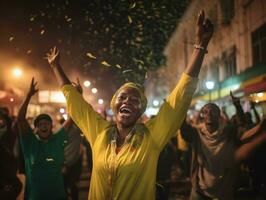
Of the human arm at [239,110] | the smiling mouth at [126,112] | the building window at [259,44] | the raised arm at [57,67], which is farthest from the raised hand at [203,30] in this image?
the building window at [259,44]

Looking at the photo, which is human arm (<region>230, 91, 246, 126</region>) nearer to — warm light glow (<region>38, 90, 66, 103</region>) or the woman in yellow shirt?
the woman in yellow shirt

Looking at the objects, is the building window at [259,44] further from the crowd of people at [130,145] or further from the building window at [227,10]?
the crowd of people at [130,145]

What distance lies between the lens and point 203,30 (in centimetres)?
266

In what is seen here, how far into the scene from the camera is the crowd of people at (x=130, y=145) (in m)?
2.50

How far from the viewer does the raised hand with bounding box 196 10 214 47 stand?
2641 millimetres

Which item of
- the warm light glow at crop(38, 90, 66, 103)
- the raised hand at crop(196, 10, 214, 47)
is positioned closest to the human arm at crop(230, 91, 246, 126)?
the raised hand at crop(196, 10, 214, 47)

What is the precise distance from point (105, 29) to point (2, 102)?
10.7 m

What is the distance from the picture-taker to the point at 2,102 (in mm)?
19031

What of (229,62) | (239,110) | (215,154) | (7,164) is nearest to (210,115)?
(215,154)

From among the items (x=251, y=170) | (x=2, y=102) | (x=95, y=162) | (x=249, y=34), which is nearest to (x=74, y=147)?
(x=251, y=170)

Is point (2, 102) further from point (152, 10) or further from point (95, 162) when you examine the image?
point (95, 162)

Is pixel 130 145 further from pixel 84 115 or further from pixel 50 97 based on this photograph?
pixel 50 97

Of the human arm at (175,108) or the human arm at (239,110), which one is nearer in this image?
the human arm at (175,108)

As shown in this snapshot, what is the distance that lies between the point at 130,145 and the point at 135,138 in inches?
2.4
